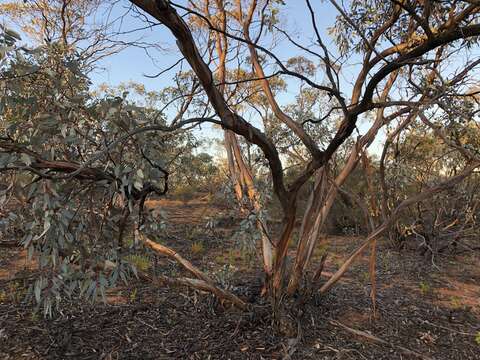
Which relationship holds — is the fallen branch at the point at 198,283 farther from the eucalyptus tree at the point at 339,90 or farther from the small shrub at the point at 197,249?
the small shrub at the point at 197,249

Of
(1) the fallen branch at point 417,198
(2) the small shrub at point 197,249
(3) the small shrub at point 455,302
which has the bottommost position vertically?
(3) the small shrub at point 455,302

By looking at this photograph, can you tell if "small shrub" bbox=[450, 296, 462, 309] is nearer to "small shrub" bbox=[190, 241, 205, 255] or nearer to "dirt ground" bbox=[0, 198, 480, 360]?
"dirt ground" bbox=[0, 198, 480, 360]

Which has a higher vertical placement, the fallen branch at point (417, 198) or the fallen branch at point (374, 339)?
the fallen branch at point (417, 198)

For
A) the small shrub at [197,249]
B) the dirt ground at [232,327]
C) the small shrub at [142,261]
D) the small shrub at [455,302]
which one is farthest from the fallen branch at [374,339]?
the small shrub at [197,249]

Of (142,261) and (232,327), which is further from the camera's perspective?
(142,261)

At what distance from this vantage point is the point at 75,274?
225 centimetres

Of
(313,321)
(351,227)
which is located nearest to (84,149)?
(313,321)

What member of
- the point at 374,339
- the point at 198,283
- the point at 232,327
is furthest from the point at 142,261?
the point at 374,339

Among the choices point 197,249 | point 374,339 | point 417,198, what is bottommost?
point 374,339

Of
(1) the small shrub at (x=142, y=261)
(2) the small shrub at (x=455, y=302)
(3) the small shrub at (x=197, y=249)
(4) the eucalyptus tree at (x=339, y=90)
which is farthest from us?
(3) the small shrub at (x=197, y=249)

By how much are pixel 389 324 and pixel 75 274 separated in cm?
274

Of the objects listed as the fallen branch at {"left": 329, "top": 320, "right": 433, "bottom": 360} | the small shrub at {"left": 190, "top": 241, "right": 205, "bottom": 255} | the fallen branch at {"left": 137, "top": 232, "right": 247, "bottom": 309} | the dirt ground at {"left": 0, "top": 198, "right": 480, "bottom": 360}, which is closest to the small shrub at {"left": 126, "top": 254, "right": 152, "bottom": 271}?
the dirt ground at {"left": 0, "top": 198, "right": 480, "bottom": 360}

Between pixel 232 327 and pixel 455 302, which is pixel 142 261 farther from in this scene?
pixel 455 302

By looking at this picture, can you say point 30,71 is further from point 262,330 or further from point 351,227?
point 351,227
